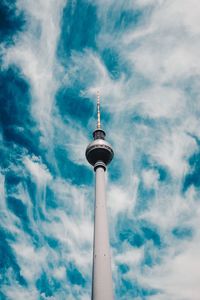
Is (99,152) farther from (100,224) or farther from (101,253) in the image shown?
(101,253)

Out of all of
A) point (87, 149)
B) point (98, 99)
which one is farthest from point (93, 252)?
point (98, 99)

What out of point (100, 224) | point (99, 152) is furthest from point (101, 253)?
point (99, 152)

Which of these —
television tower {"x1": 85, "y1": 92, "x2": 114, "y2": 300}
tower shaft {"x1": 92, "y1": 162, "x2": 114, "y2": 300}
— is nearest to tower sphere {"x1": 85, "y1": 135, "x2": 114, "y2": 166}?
television tower {"x1": 85, "y1": 92, "x2": 114, "y2": 300}

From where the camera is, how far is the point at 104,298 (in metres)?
47.4

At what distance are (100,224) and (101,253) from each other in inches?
271

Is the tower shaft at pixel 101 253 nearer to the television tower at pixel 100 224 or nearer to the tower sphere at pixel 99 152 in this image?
the television tower at pixel 100 224

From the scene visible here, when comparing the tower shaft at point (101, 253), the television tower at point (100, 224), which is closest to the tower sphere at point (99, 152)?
the television tower at point (100, 224)

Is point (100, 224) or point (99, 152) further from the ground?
point (99, 152)

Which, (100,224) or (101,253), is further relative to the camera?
(100,224)

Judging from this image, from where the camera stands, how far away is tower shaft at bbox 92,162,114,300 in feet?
160

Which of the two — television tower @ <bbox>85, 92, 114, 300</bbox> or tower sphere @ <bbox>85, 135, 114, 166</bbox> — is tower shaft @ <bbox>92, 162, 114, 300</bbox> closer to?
television tower @ <bbox>85, 92, 114, 300</bbox>

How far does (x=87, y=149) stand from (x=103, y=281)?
37077mm

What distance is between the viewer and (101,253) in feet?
177

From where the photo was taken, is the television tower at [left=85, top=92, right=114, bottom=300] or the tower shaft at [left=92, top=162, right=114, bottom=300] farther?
the television tower at [left=85, top=92, right=114, bottom=300]
